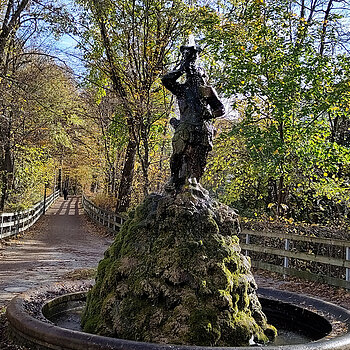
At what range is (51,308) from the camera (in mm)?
6172

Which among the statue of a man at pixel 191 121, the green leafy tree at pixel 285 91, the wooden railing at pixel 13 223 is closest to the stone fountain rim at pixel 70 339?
the statue of a man at pixel 191 121

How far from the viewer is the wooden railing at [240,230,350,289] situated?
988 centimetres

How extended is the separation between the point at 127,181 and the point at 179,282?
18.0 m

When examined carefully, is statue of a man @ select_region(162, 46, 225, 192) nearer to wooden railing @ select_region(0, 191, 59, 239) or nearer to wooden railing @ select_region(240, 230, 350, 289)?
wooden railing @ select_region(240, 230, 350, 289)

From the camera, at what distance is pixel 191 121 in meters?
5.87

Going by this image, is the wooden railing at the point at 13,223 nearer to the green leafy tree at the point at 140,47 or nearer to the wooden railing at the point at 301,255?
the green leafy tree at the point at 140,47

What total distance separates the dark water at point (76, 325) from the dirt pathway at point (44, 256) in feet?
5.45

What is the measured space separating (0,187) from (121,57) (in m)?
8.07

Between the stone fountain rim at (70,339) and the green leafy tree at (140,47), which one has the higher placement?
the green leafy tree at (140,47)

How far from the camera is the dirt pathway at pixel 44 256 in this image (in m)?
10.1

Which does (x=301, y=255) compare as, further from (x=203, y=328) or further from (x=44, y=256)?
(x=44, y=256)

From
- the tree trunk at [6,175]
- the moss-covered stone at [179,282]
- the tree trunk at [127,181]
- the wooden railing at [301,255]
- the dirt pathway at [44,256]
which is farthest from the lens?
the tree trunk at [127,181]

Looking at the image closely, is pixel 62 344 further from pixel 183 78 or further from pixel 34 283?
pixel 34 283

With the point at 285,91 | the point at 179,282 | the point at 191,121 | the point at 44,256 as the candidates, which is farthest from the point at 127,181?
the point at 179,282
